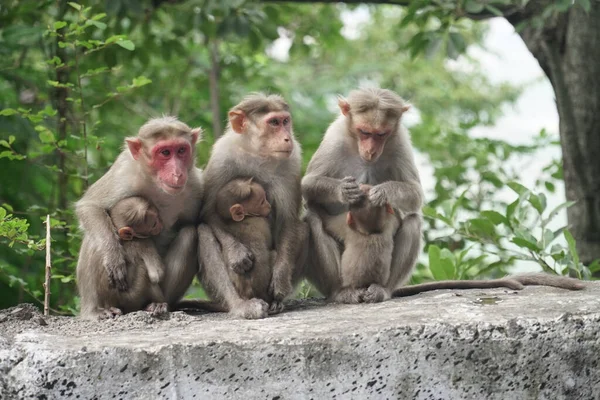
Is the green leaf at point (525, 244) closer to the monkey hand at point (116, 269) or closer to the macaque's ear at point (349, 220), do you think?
the macaque's ear at point (349, 220)

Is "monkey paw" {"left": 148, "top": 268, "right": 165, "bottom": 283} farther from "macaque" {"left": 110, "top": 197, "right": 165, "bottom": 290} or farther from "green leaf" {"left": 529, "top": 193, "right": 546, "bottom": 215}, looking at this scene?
"green leaf" {"left": 529, "top": 193, "right": 546, "bottom": 215}

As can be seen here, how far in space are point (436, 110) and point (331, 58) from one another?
8.66ft

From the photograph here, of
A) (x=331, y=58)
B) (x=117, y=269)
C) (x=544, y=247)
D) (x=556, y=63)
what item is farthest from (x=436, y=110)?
(x=117, y=269)

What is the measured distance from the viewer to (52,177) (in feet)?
27.2

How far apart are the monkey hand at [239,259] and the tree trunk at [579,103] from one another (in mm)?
3415

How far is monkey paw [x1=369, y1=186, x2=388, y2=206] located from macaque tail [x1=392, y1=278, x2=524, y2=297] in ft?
2.36

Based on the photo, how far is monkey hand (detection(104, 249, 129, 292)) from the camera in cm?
520

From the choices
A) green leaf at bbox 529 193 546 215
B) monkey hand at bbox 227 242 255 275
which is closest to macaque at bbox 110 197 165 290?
monkey hand at bbox 227 242 255 275

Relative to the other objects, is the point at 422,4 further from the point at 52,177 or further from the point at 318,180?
the point at 52,177

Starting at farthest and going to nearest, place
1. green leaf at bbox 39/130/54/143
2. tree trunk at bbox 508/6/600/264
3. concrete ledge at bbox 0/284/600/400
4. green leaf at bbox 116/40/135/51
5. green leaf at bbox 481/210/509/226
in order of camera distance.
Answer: tree trunk at bbox 508/6/600/264, green leaf at bbox 481/210/509/226, green leaf at bbox 39/130/54/143, green leaf at bbox 116/40/135/51, concrete ledge at bbox 0/284/600/400

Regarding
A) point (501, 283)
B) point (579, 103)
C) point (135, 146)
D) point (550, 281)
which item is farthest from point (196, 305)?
point (579, 103)

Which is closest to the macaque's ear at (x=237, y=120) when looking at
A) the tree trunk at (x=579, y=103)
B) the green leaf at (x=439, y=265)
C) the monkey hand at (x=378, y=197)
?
the monkey hand at (x=378, y=197)

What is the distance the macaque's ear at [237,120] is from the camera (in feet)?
19.4

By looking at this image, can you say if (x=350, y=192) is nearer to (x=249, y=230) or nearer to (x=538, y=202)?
(x=249, y=230)
